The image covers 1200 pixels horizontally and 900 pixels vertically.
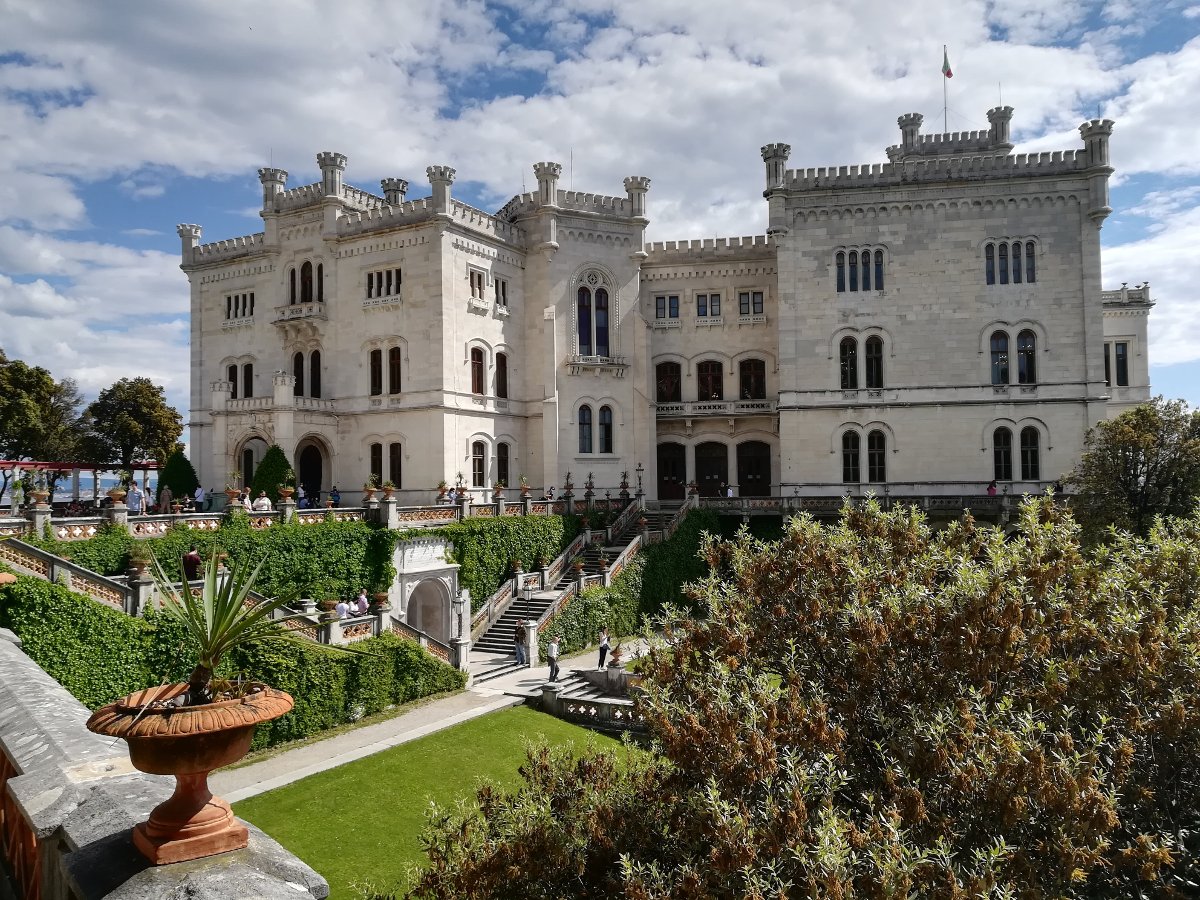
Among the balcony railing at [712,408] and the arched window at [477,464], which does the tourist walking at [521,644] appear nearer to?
the arched window at [477,464]

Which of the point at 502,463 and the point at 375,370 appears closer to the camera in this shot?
the point at 375,370

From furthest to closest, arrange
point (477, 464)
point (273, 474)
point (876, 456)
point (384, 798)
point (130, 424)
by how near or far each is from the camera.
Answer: point (130, 424)
point (876, 456)
point (477, 464)
point (273, 474)
point (384, 798)

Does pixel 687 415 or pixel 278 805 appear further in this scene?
pixel 687 415

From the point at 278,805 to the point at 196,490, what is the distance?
22.4 metres

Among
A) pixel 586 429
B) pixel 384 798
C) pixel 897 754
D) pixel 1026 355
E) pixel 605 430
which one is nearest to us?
pixel 897 754

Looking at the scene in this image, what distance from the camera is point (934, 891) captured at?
5293 mm

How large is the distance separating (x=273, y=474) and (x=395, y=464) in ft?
17.6

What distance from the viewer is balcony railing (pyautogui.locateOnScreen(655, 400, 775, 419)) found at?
4075 centimetres

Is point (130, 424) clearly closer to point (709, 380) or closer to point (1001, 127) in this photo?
point (709, 380)

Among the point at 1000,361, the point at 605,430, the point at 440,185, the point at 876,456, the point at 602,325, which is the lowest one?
the point at 876,456

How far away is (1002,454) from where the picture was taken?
36781 millimetres

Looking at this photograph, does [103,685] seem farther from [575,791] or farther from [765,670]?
[765,670]

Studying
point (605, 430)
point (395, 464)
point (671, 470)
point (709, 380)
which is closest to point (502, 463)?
point (395, 464)

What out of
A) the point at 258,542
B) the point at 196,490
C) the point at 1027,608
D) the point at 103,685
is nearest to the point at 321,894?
the point at 1027,608
